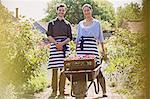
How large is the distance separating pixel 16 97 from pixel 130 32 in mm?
1065

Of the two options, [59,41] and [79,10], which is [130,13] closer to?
[79,10]

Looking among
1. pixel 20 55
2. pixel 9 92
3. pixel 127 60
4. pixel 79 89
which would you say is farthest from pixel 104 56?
pixel 9 92

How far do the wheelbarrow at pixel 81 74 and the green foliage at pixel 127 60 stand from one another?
0.12 m

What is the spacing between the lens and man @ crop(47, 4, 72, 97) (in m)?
4.52

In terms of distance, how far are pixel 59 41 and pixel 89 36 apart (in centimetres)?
25

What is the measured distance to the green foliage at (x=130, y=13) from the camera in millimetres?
4484

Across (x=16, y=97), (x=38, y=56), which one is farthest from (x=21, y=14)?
(x=16, y=97)

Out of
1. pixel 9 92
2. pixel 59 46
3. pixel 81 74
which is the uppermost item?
pixel 59 46

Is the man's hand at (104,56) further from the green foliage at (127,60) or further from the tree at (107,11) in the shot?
the tree at (107,11)

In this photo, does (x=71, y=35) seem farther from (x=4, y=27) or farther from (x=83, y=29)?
(x=4, y=27)

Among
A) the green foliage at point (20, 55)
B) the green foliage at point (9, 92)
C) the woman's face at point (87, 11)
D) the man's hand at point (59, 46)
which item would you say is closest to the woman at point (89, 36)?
the woman's face at point (87, 11)

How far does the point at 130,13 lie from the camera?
4.50 m

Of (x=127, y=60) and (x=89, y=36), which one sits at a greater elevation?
(x=89, y=36)

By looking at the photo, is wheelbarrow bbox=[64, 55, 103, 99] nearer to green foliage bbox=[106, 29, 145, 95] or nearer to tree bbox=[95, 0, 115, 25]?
green foliage bbox=[106, 29, 145, 95]
